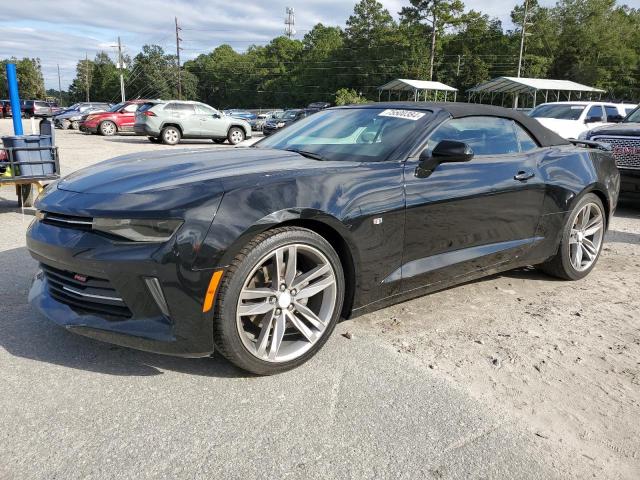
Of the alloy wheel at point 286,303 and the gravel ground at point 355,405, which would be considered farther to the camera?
the alloy wheel at point 286,303

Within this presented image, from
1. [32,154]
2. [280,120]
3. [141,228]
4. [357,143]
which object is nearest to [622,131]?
[357,143]

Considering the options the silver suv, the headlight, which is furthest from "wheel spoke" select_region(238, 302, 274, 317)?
the silver suv

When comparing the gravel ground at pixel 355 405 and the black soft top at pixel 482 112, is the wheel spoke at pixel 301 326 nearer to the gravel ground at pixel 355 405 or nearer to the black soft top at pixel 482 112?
the gravel ground at pixel 355 405

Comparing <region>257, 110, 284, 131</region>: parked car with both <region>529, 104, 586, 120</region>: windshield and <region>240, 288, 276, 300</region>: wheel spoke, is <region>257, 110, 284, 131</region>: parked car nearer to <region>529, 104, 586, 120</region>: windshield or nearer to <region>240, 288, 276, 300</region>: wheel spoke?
<region>529, 104, 586, 120</region>: windshield

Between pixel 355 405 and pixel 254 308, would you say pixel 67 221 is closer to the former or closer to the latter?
pixel 254 308

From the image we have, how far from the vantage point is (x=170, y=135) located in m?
19.0

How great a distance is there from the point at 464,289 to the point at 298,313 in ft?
6.06

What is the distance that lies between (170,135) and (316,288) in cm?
1751

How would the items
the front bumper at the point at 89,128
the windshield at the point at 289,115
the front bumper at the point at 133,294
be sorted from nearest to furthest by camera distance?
1. the front bumper at the point at 133,294
2. the front bumper at the point at 89,128
3. the windshield at the point at 289,115

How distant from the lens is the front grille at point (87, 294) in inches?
97.4

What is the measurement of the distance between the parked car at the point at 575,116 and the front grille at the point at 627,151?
6.72 m

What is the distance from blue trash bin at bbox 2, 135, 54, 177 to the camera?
6273 millimetres

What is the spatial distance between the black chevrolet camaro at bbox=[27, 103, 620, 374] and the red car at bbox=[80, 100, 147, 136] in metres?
21.7

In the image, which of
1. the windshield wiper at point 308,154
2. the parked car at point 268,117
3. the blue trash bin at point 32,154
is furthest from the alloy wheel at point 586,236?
the parked car at point 268,117
